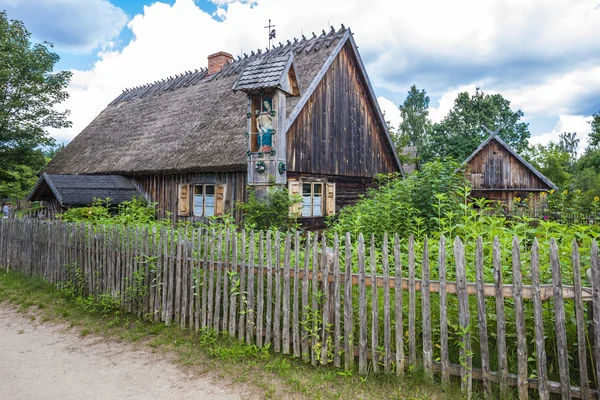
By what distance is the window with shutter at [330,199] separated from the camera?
12.3 m

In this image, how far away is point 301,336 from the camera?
4566mm

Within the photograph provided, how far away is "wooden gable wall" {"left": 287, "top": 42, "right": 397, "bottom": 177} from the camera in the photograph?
37.1ft

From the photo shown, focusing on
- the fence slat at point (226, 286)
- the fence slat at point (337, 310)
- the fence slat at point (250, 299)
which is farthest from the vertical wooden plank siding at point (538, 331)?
the fence slat at point (226, 286)

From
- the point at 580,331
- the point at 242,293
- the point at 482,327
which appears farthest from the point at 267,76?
the point at 580,331

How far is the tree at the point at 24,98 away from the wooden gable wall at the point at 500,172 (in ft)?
74.0

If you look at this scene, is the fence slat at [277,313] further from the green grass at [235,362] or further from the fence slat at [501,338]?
the fence slat at [501,338]

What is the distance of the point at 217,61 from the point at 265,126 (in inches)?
382

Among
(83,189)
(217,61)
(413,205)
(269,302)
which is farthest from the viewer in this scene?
(217,61)

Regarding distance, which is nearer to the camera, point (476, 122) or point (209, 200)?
point (209, 200)

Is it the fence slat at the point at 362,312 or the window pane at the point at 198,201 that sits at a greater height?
the window pane at the point at 198,201

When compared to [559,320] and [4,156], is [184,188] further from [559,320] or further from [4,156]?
[4,156]

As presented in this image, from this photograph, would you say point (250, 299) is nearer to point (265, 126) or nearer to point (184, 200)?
point (265, 126)

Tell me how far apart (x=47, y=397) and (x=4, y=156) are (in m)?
20.8

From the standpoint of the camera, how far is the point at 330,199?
12453 millimetres
